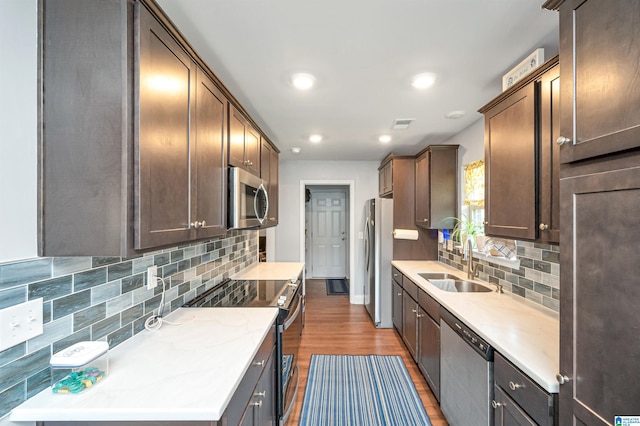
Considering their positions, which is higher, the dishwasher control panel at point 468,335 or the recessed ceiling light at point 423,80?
the recessed ceiling light at point 423,80

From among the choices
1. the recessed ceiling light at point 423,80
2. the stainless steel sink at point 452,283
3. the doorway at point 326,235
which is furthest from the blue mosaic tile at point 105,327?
the doorway at point 326,235

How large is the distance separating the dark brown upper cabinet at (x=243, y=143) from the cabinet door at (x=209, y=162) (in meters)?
0.11

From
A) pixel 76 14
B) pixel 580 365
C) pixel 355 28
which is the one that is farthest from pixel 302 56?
pixel 580 365

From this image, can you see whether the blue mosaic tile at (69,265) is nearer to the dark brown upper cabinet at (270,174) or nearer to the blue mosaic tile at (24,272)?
the blue mosaic tile at (24,272)

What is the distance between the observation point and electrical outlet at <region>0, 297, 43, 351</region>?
822 mm

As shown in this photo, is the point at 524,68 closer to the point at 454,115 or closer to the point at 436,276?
the point at 454,115

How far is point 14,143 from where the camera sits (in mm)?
872

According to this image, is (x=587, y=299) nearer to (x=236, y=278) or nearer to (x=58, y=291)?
(x=58, y=291)

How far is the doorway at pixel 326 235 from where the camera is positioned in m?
6.54

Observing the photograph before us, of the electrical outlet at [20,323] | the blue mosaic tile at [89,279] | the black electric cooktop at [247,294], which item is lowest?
the black electric cooktop at [247,294]

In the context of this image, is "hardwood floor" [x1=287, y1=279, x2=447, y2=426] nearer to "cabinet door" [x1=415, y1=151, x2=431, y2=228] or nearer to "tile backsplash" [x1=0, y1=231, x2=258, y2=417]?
"tile backsplash" [x1=0, y1=231, x2=258, y2=417]

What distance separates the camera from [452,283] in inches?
109

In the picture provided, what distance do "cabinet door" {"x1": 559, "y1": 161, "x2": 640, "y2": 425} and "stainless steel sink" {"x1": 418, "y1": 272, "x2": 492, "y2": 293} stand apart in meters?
1.63

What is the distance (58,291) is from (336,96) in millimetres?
2022
